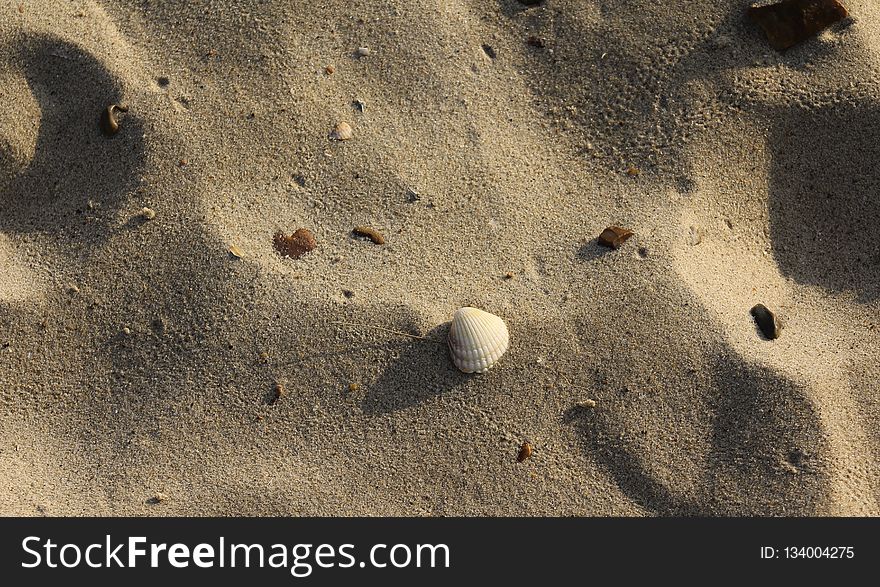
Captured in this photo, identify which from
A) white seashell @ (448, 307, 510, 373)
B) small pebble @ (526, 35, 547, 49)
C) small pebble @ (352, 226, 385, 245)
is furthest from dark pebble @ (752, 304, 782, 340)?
small pebble @ (352, 226, 385, 245)

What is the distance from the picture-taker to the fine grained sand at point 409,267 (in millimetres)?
2914

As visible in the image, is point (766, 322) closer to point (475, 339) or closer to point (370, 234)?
point (475, 339)

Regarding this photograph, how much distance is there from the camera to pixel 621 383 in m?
2.93

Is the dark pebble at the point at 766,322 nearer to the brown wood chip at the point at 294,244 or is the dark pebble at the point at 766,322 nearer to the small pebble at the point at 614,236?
the small pebble at the point at 614,236

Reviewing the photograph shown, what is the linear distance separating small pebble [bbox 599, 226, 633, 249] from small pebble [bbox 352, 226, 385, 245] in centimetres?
89

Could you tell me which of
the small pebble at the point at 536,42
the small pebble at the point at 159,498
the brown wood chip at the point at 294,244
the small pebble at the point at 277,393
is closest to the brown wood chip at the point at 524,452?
the small pebble at the point at 277,393

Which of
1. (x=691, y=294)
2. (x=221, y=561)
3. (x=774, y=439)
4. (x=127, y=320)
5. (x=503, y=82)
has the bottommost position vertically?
(x=221, y=561)

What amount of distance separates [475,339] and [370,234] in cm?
61

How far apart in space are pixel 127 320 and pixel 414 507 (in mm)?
1368

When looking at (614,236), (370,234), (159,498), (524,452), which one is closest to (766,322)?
(614,236)

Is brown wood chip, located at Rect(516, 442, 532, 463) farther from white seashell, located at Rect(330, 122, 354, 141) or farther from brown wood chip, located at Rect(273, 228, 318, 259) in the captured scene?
white seashell, located at Rect(330, 122, 354, 141)

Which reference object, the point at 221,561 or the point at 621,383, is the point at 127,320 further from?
the point at 621,383

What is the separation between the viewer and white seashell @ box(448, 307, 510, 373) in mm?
2783

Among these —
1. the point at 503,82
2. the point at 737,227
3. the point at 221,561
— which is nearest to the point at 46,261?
the point at 221,561
